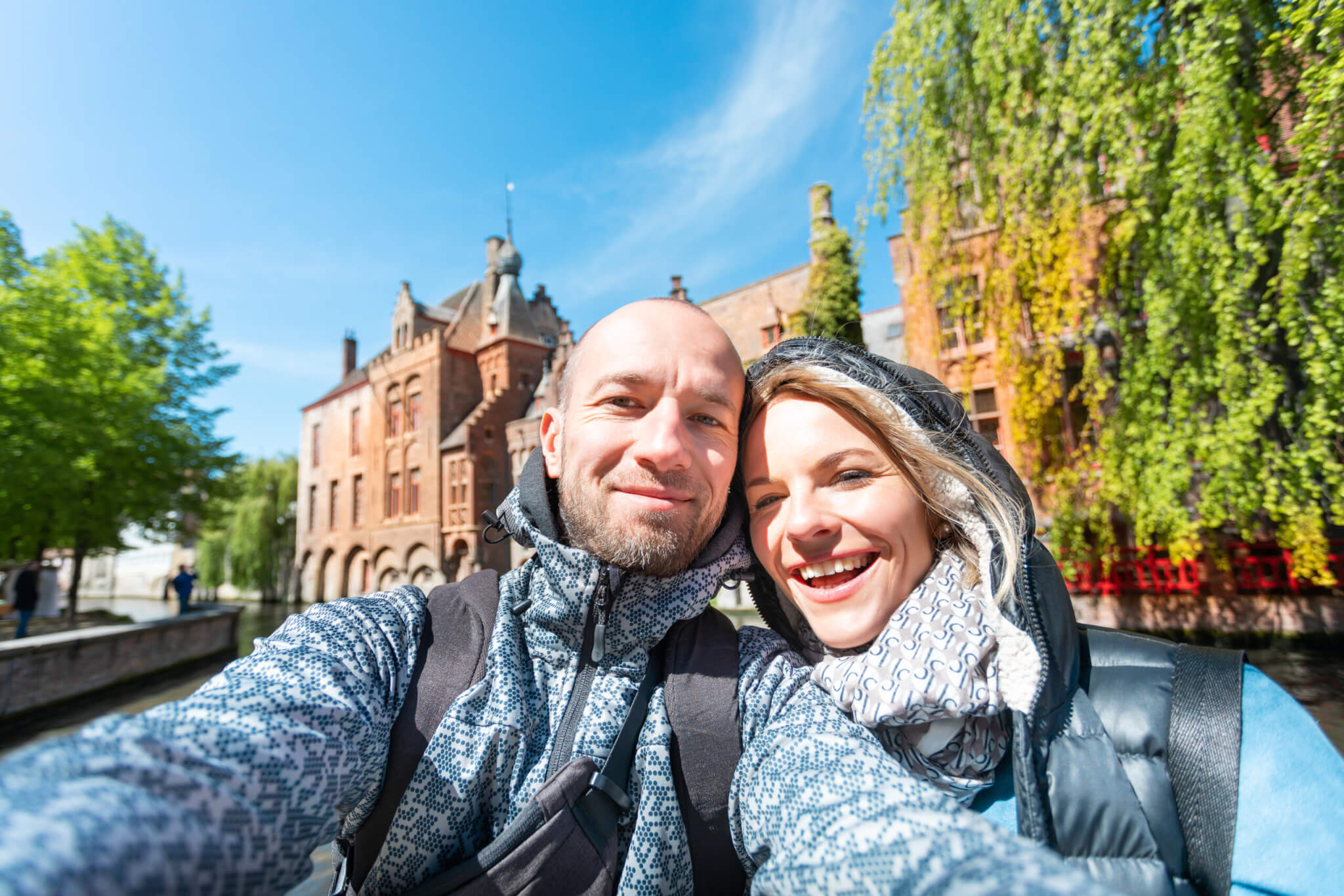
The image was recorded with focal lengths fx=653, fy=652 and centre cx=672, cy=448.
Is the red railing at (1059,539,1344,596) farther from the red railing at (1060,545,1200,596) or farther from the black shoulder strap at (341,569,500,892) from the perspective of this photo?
the black shoulder strap at (341,569,500,892)

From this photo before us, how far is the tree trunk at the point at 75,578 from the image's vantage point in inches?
531

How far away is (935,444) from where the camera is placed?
5.63ft

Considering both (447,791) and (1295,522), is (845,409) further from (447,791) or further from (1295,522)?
(1295,522)

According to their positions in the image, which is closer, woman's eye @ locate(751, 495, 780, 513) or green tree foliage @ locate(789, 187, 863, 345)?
woman's eye @ locate(751, 495, 780, 513)

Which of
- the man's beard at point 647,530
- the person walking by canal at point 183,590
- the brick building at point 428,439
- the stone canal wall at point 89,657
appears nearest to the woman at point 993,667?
the man's beard at point 647,530

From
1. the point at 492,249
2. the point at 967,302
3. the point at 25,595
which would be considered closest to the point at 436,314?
the point at 492,249

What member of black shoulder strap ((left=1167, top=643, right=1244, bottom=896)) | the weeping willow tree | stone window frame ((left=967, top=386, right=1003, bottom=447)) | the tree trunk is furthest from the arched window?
black shoulder strap ((left=1167, top=643, right=1244, bottom=896))

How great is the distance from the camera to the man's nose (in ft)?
5.36

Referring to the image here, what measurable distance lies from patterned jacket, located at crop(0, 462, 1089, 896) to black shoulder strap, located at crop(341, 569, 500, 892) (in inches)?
1.0

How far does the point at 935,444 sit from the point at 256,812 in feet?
5.26

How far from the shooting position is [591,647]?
5.42 ft

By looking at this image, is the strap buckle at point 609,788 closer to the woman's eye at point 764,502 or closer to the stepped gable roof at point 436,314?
the woman's eye at point 764,502

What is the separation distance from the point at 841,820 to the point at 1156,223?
881cm

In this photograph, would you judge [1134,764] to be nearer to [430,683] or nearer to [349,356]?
[430,683]
